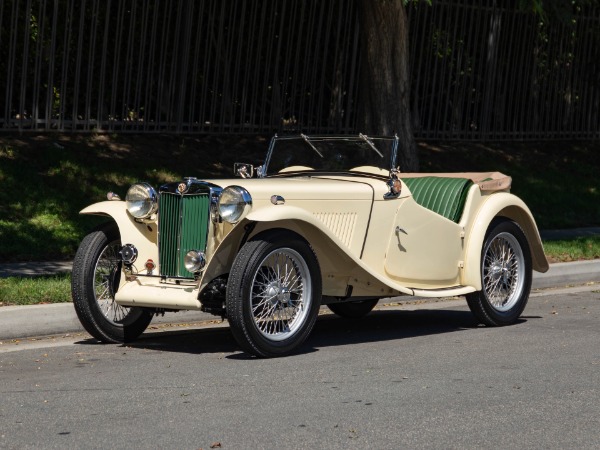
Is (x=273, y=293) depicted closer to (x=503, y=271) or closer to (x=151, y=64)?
A: (x=503, y=271)

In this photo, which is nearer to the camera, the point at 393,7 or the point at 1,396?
the point at 1,396

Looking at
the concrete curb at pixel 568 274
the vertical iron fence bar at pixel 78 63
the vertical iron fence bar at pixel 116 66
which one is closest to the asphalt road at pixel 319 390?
the concrete curb at pixel 568 274

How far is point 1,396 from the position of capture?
6.70 meters

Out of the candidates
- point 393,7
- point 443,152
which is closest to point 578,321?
point 393,7

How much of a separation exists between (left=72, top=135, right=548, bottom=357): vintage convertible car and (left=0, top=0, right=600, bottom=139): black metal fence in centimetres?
666

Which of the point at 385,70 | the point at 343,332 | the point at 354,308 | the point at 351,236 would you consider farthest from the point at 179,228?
the point at 385,70

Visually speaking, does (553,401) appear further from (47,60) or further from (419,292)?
(47,60)

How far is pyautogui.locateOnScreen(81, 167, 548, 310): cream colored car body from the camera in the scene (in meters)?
8.11

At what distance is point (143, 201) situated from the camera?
8.49 meters

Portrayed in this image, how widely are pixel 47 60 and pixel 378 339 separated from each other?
8.25m

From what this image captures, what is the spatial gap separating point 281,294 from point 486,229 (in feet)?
7.34

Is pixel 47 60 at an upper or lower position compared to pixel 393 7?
lower

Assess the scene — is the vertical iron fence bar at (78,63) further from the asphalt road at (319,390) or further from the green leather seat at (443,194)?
the green leather seat at (443,194)

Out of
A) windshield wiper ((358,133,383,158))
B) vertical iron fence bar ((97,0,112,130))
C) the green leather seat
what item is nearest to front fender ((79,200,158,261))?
windshield wiper ((358,133,383,158))
